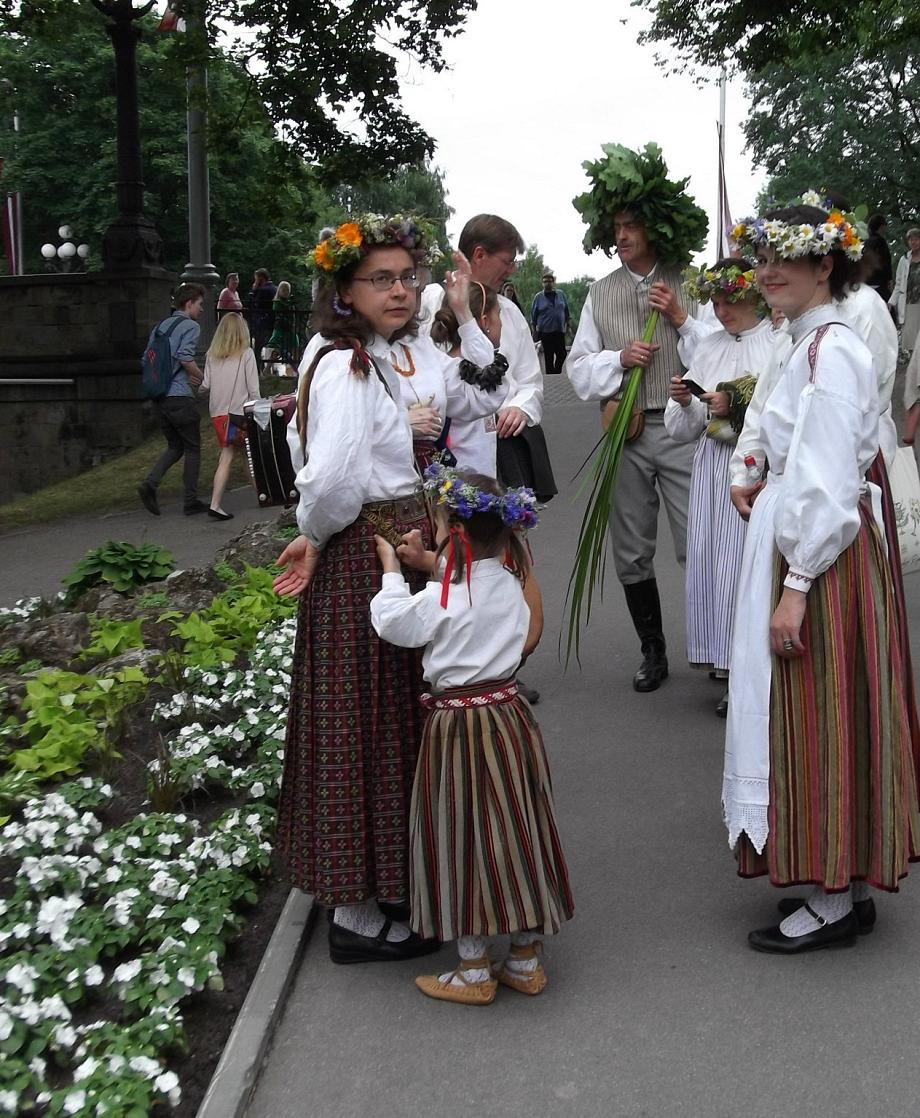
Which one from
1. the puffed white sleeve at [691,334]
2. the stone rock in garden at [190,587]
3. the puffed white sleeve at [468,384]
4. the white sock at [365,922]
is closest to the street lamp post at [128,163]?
the stone rock in garden at [190,587]

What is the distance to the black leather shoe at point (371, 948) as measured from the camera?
407 cm

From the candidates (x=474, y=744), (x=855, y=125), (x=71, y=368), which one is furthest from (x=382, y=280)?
(x=855, y=125)

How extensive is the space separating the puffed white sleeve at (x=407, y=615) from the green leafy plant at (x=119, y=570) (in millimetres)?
5577

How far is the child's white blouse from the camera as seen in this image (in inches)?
145

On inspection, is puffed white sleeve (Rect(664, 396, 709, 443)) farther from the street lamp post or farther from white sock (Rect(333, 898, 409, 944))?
the street lamp post

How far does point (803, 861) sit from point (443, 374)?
1.82 m

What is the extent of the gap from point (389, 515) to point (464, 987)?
1.27 meters

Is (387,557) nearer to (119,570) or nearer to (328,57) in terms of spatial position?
(119,570)

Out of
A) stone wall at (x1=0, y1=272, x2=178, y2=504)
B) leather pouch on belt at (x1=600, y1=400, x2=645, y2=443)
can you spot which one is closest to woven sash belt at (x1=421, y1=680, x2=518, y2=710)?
leather pouch on belt at (x1=600, y1=400, x2=645, y2=443)

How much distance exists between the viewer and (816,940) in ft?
13.1

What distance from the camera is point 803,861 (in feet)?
12.6

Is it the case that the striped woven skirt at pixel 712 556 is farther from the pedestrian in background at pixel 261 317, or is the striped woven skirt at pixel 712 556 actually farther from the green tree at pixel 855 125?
the green tree at pixel 855 125

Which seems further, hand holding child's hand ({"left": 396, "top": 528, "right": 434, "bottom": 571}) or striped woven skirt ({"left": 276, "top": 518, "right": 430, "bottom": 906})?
striped woven skirt ({"left": 276, "top": 518, "right": 430, "bottom": 906})

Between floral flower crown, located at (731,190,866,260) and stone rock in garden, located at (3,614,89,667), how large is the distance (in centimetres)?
461
